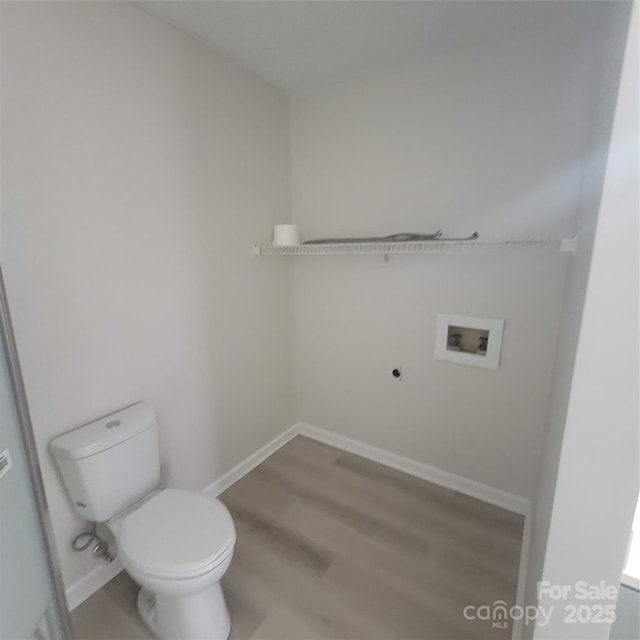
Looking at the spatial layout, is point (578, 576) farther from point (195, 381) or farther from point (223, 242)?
point (223, 242)

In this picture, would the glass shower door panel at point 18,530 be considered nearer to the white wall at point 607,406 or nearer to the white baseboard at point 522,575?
the white wall at point 607,406

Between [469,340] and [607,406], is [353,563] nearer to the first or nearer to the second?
[469,340]

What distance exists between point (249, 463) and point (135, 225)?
1.60 m

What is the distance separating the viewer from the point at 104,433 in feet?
4.36

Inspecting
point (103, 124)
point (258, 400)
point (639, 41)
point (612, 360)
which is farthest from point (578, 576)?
point (103, 124)

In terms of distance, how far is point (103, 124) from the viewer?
52.3 inches

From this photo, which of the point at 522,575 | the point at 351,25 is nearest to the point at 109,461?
the point at 522,575

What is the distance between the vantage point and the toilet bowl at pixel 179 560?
44.0 inches

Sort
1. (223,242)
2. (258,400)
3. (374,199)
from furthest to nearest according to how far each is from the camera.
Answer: (258,400), (374,199), (223,242)

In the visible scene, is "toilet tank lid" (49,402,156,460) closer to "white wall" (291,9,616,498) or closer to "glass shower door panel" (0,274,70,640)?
"glass shower door panel" (0,274,70,640)

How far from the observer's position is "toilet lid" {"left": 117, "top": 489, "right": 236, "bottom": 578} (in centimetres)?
112

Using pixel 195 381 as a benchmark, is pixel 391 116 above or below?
above

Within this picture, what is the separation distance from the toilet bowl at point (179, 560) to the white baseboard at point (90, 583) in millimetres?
227

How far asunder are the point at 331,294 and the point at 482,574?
5.42 ft
